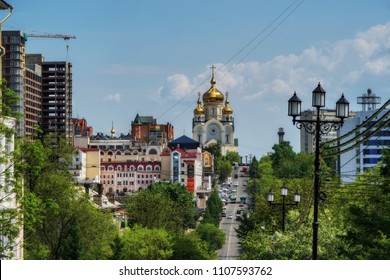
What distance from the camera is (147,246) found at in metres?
60.7

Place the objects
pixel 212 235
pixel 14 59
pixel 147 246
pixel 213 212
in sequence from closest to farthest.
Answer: pixel 147 246 < pixel 212 235 < pixel 213 212 < pixel 14 59

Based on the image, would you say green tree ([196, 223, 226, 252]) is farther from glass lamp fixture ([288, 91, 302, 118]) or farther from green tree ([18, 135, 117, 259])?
glass lamp fixture ([288, 91, 302, 118])

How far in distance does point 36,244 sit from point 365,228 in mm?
22016

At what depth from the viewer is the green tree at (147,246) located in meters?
59.2

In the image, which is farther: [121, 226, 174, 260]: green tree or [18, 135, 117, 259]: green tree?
[121, 226, 174, 260]: green tree

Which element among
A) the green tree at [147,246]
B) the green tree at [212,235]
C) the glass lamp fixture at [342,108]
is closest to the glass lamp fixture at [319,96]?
the glass lamp fixture at [342,108]

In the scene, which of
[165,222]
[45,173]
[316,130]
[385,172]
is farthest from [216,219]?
[316,130]

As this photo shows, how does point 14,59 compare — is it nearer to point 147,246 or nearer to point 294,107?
point 147,246

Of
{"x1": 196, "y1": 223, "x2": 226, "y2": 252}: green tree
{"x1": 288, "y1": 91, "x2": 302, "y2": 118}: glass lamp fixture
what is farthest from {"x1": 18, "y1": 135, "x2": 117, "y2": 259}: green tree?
{"x1": 196, "y1": 223, "x2": 226, "y2": 252}: green tree

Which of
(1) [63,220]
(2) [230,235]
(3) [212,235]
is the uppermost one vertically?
(1) [63,220]

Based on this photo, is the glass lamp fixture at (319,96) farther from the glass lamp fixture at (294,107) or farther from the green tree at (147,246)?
the green tree at (147,246)

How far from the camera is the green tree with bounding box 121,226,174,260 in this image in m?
59.2

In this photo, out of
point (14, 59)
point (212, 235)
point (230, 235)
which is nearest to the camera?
point (212, 235)

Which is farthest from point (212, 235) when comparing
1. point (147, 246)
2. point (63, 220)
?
point (63, 220)
